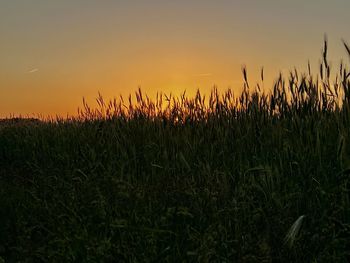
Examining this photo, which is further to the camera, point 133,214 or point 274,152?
point 274,152

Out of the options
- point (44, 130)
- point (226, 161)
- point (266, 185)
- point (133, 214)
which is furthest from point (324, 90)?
point (44, 130)

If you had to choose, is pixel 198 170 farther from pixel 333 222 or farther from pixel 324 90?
pixel 333 222

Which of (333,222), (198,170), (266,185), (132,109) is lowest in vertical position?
(333,222)

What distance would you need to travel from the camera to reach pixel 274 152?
511 cm

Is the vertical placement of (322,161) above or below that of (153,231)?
above

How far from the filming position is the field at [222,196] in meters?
3.88

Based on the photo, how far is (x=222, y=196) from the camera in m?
4.61

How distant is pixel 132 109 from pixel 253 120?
10.7 ft

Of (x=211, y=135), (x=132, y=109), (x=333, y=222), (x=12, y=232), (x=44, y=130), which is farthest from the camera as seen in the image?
(x=44, y=130)

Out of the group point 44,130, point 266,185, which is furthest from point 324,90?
point 44,130

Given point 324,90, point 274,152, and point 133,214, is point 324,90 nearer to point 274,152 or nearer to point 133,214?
point 274,152

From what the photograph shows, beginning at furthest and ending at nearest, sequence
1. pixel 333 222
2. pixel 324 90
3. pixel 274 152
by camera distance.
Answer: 1. pixel 324 90
2. pixel 274 152
3. pixel 333 222

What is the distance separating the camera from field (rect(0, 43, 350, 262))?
388cm

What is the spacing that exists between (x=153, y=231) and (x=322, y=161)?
1621 millimetres
